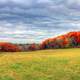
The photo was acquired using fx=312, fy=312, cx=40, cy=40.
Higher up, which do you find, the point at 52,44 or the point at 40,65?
the point at 52,44

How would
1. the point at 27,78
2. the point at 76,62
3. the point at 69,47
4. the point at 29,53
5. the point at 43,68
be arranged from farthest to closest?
the point at 69,47 < the point at 29,53 < the point at 76,62 < the point at 43,68 < the point at 27,78

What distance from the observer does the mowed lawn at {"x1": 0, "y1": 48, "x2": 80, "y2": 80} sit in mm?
24156

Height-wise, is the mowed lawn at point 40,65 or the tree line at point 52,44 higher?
the tree line at point 52,44

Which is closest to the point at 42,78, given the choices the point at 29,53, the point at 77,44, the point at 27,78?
the point at 27,78

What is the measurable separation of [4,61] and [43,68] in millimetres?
3777

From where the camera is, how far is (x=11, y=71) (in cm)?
2484

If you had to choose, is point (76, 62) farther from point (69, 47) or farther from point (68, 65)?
point (69, 47)

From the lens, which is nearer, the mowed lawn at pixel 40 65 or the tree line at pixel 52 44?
the mowed lawn at pixel 40 65

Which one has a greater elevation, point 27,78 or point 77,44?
point 77,44

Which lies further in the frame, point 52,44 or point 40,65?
point 52,44

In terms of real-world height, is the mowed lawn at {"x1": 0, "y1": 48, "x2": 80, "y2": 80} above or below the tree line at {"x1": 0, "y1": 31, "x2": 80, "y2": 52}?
below

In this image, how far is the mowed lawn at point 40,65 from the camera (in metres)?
24.2

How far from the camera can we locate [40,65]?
26.6 m

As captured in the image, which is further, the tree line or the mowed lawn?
the tree line
